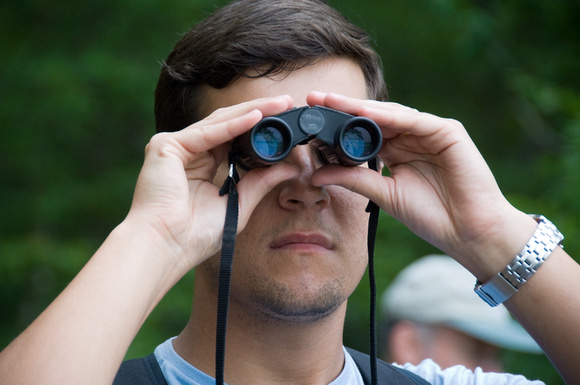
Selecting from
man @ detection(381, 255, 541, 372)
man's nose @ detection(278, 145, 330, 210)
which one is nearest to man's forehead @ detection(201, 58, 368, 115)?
man's nose @ detection(278, 145, 330, 210)

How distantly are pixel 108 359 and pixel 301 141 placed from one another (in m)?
0.96

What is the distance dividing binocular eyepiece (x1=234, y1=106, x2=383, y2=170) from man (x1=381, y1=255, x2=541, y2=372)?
8.24 ft

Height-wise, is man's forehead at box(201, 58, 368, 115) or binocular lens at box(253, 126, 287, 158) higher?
man's forehead at box(201, 58, 368, 115)

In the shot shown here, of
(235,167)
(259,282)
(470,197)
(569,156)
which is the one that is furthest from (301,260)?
(569,156)

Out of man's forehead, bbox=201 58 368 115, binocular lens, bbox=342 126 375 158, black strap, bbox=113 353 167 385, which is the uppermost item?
man's forehead, bbox=201 58 368 115

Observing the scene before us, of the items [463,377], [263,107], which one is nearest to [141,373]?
[263,107]

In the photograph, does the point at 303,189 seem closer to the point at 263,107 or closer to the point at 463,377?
the point at 263,107

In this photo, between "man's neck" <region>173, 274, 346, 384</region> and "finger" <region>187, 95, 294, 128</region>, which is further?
"man's neck" <region>173, 274, 346, 384</region>

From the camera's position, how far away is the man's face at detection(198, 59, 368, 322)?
2553mm

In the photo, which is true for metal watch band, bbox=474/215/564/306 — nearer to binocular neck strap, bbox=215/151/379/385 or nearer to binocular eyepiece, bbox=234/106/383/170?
binocular neck strap, bbox=215/151/379/385

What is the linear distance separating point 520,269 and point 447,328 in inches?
92.2

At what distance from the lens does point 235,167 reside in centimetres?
257

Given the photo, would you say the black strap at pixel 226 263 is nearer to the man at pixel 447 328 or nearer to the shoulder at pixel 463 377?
the shoulder at pixel 463 377

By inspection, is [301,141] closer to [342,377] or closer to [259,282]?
[259,282]
